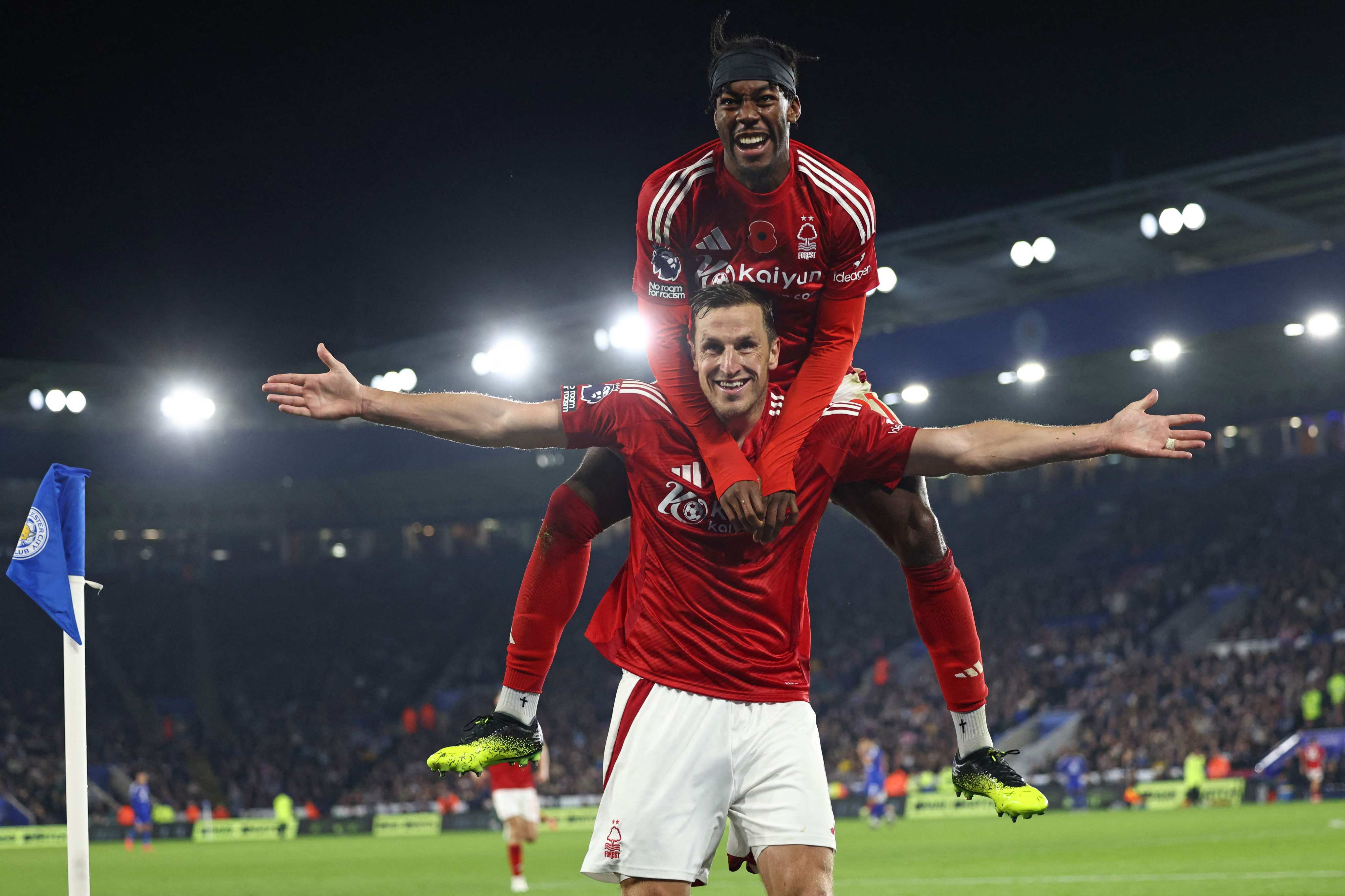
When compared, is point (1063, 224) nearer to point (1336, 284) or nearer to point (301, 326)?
point (1336, 284)

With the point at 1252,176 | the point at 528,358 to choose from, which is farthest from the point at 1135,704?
the point at 528,358

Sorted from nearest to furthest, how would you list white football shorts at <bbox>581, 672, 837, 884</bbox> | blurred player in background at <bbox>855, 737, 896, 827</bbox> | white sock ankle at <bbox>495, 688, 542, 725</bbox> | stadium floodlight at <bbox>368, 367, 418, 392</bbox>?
white football shorts at <bbox>581, 672, 837, 884</bbox> < white sock ankle at <bbox>495, 688, 542, 725</bbox> < blurred player in background at <bbox>855, 737, 896, 827</bbox> < stadium floodlight at <bbox>368, 367, 418, 392</bbox>

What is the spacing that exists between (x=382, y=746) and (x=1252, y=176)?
85.8ft

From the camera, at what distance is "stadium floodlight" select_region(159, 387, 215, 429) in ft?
89.4

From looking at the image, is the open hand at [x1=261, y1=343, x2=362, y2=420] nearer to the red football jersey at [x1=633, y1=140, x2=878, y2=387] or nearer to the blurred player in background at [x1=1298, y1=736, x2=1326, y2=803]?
the red football jersey at [x1=633, y1=140, x2=878, y2=387]

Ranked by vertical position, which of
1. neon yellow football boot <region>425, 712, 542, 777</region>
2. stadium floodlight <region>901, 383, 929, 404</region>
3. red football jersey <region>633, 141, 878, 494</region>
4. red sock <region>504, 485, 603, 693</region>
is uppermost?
stadium floodlight <region>901, 383, 929, 404</region>

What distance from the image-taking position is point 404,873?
17.0m

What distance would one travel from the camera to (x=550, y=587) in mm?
5004

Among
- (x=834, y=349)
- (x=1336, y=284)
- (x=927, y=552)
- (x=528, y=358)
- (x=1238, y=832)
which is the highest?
(x=528, y=358)

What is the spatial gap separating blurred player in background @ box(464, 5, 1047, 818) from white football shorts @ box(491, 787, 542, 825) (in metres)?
8.65

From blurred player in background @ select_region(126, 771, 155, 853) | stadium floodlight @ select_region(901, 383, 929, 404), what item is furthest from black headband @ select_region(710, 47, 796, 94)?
blurred player in background @ select_region(126, 771, 155, 853)

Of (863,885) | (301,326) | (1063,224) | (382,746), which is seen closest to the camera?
(863,885)

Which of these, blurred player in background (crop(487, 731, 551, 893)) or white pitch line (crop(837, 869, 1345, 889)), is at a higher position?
blurred player in background (crop(487, 731, 551, 893))

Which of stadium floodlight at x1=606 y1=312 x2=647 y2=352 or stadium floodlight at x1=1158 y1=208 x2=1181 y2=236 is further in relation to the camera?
stadium floodlight at x1=606 y1=312 x2=647 y2=352
